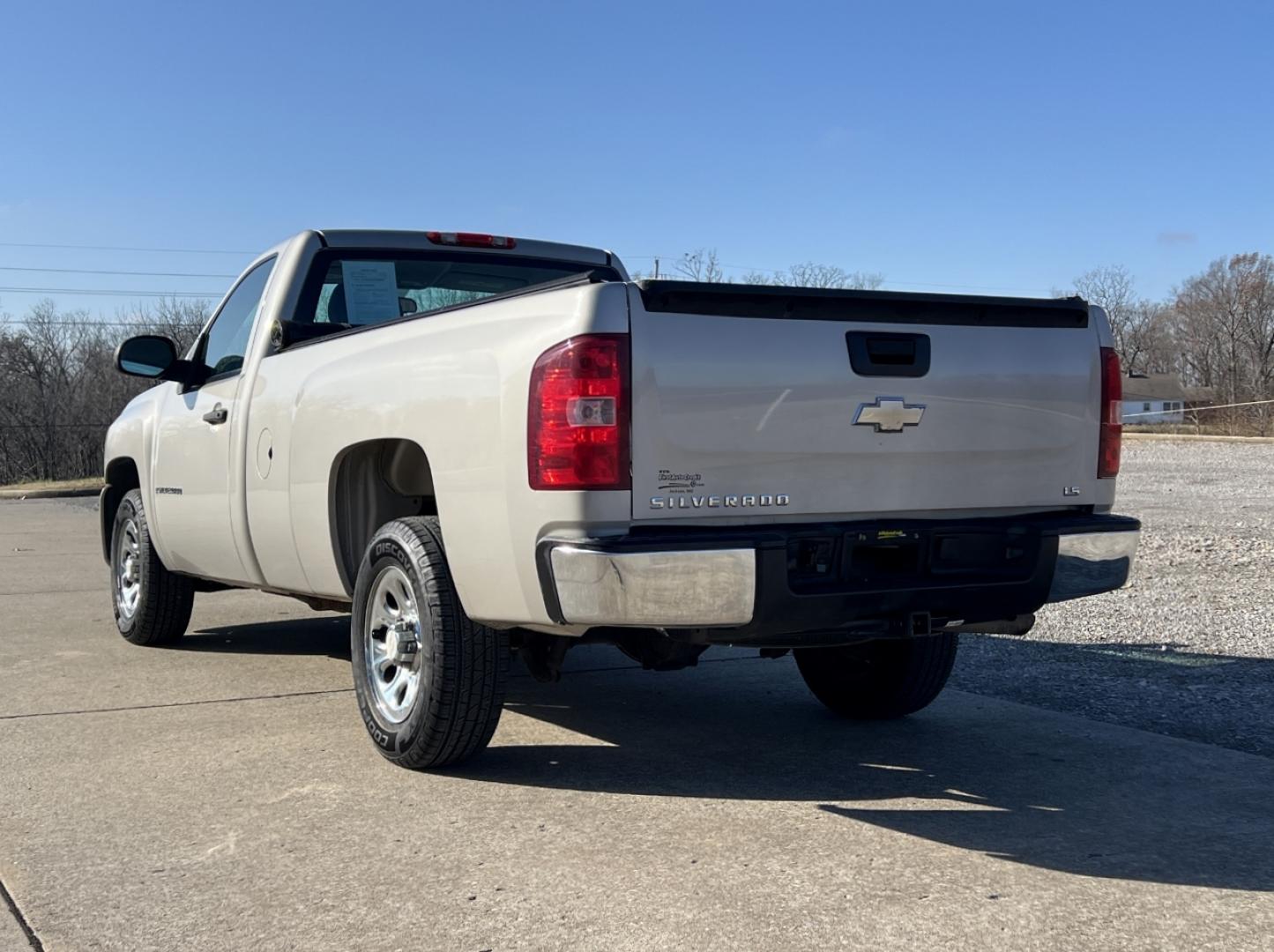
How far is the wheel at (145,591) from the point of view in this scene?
24.3ft

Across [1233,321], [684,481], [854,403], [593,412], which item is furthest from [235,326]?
[1233,321]

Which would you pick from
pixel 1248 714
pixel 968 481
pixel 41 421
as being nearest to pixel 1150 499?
pixel 1248 714

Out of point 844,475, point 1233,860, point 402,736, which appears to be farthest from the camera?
point 402,736

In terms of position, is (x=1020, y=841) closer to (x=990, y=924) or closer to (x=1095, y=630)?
(x=990, y=924)

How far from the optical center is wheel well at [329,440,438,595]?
5.31 metres

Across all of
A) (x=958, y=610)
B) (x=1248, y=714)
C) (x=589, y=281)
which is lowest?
(x=1248, y=714)

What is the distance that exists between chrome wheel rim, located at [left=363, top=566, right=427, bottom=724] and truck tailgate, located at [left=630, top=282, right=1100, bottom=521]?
4.15ft

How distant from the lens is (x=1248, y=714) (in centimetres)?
584

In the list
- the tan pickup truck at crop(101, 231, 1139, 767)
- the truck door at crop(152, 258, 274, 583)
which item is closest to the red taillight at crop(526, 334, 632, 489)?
the tan pickup truck at crop(101, 231, 1139, 767)

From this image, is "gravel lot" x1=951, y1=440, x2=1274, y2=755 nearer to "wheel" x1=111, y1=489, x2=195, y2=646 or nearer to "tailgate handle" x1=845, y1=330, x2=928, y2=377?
"tailgate handle" x1=845, y1=330, x2=928, y2=377

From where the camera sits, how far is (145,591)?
7430mm

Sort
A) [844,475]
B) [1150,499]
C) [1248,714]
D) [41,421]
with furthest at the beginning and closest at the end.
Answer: [41,421]
[1150,499]
[1248,714]
[844,475]

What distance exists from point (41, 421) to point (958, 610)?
52.6 meters

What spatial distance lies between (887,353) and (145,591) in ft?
15.5
